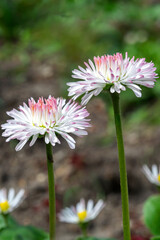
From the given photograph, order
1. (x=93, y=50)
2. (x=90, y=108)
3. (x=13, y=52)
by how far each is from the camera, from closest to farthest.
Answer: (x=90, y=108) < (x=93, y=50) < (x=13, y=52)

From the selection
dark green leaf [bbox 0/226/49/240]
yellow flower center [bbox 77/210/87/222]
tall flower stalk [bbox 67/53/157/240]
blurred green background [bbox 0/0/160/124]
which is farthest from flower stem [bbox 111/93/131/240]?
blurred green background [bbox 0/0/160/124]

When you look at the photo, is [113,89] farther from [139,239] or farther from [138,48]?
[138,48]

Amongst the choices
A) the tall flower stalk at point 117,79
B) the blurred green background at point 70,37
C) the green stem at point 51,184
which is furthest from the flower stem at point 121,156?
the blurred green background at point 70,37

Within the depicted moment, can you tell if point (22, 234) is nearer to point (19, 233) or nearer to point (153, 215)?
point (19, 233)

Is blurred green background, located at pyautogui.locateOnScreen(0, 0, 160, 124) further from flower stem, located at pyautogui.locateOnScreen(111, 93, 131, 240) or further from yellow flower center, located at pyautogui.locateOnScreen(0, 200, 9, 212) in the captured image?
flower stem, located at pyautogui.locateOnScreen(111, 93, 131, 240)

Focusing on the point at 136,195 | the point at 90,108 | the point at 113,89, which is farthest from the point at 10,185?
the point at 113,89

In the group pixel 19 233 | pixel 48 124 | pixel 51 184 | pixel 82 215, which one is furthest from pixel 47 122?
pixel 82 215
